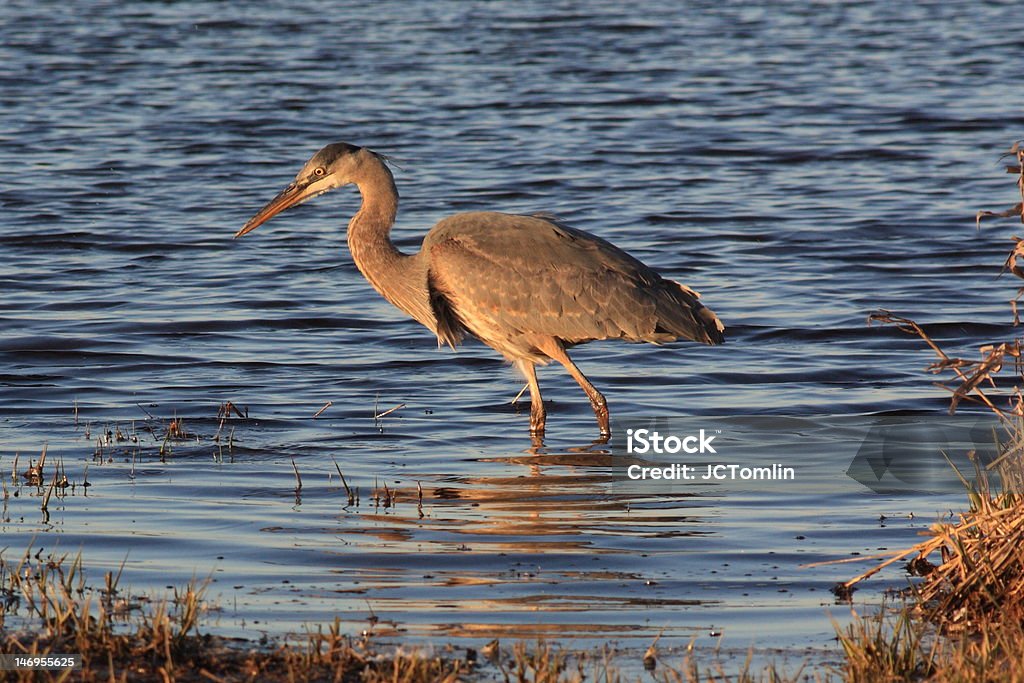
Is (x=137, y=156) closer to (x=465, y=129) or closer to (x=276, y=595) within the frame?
(x=465, y=129)

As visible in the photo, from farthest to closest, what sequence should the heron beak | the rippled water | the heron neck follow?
the heron beak < the heron neck < the rippled water

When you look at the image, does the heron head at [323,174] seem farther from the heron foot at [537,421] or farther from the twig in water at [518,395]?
the heron foot at [537,421]

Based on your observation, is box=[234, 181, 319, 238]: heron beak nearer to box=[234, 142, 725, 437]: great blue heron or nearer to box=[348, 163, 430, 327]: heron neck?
box=[348, 163, 430, 327]: heron neck

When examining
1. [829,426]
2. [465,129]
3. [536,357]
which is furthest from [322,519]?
[465,129]

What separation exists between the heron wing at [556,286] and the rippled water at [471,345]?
680 millimetres

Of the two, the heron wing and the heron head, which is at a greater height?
the heron head

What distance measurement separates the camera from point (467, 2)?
112 feet

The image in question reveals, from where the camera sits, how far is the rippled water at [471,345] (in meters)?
6.19

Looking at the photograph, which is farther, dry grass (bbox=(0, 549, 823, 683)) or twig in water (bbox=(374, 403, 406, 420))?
twig in water (bbox=(374, 403, 406, 420))

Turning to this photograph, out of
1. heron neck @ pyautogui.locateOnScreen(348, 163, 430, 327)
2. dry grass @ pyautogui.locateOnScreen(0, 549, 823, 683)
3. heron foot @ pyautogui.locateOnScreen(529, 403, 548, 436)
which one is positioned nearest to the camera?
dry grass @ pyautogui.locateOnScreen(0, 549, 823, 683)

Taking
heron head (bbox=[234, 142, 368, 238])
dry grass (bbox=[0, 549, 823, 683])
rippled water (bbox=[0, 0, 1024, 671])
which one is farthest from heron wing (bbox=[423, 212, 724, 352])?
dry grass (bbox=[0, 549, 823, 683])

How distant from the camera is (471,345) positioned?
11.9m

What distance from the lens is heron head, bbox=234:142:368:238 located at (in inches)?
383

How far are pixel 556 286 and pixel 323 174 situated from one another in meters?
1.73
